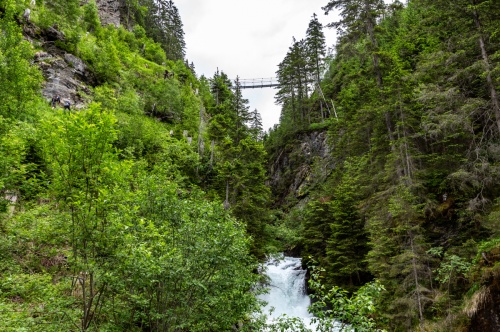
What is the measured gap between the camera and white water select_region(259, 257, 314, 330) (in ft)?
69.1

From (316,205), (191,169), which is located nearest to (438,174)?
(316,205)

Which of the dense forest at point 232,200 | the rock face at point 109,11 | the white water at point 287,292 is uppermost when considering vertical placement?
the rock face at point 109,11

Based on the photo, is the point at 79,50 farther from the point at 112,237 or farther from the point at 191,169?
the point at 112,237

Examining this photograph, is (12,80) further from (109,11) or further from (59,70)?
(109,11)

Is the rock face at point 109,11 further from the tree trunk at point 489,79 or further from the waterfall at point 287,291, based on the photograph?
the tree trunk at point 489,79

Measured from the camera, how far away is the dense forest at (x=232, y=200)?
684 centimetres

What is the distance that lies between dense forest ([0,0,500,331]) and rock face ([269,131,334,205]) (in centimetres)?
381

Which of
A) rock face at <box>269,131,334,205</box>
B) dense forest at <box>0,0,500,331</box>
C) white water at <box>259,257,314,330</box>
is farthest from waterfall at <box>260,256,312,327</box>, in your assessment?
rock face at <box>269,131,334,205</box>

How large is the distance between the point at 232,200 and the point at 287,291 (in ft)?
27.5

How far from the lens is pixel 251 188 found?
24469mm

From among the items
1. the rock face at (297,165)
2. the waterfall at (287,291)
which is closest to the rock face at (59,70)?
the waterfall at (287,291)

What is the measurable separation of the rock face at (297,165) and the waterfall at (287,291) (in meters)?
10.3

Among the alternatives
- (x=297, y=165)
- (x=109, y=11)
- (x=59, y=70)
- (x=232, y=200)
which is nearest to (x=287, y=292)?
(x=232, y=200)

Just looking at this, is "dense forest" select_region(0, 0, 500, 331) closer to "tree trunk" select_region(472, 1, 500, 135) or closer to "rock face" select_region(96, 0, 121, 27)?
"tree trunk" select_region(472, 1, 500, 135)
